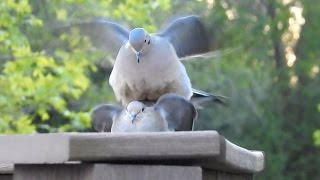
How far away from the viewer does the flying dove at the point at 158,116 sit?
6.42 ft

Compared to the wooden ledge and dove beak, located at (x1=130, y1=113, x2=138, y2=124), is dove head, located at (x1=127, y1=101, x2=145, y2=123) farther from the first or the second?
the wooden ledge

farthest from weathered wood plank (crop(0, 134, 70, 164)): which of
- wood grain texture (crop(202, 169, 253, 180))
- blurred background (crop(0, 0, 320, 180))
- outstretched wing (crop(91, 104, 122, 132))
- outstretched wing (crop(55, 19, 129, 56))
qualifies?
blurred background (crop(0, 0, 320, 180))

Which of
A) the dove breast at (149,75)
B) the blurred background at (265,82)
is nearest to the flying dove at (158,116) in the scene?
the dove breast at (149,75)

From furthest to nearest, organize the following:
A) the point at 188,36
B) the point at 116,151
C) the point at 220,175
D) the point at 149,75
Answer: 1. the point at 188,36
2. the point at 149,75
3. the point at 220,175
4. the point at 116,151

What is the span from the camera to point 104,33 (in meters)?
2.64

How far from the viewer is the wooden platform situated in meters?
1.42

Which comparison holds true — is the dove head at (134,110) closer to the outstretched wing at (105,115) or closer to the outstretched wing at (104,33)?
the outstretched wing at (105,115)

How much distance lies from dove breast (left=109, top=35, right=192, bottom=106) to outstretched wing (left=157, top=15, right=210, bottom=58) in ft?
0.47

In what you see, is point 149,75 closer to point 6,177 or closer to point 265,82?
point 6,177

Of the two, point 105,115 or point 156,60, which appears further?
point 156,60

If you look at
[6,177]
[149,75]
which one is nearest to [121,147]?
[6,177]

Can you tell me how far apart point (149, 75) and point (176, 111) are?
32 centimetres

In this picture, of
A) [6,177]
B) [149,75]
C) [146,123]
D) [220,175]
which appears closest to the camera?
[6,177]

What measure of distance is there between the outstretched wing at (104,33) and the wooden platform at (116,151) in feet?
3.58
